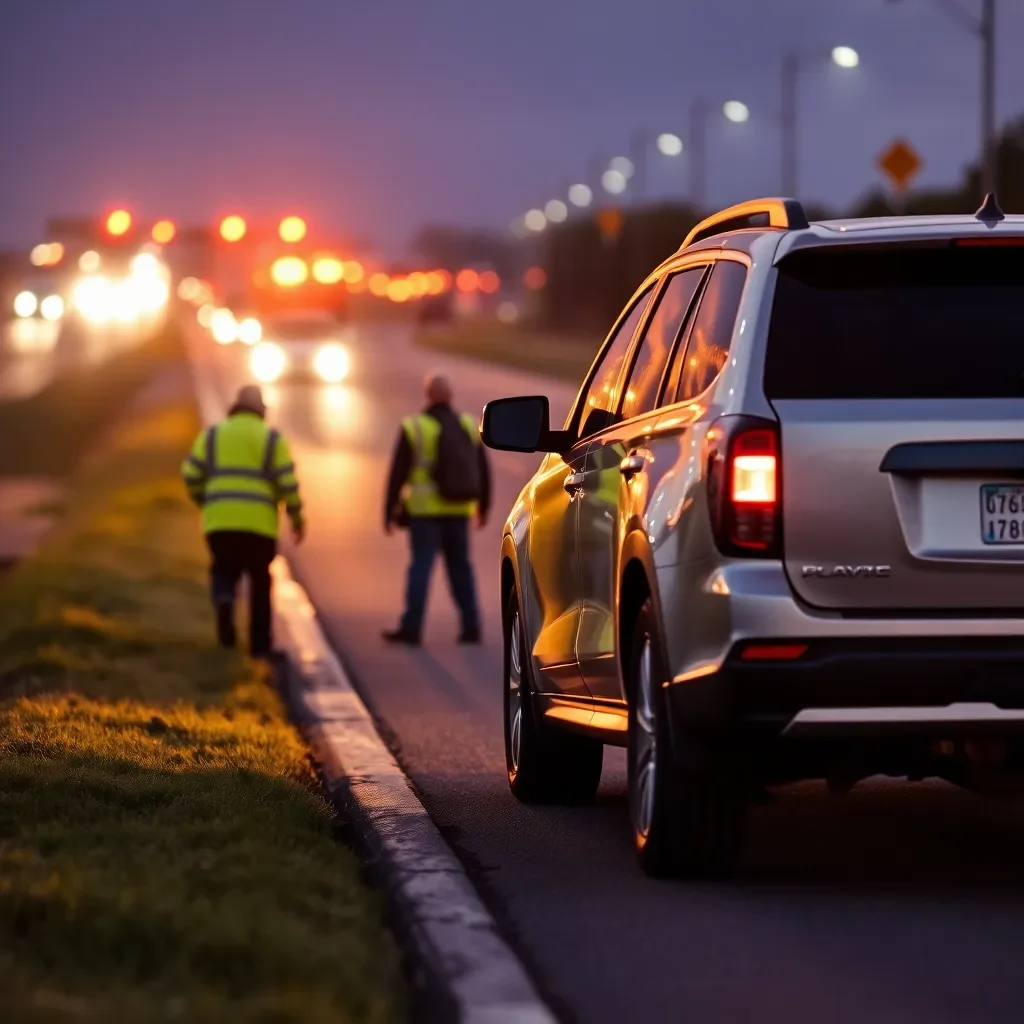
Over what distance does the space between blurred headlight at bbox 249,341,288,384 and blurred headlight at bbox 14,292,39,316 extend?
85000mm

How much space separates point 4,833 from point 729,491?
2524mm

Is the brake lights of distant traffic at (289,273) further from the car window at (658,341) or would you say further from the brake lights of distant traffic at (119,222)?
the car window at (658,341)

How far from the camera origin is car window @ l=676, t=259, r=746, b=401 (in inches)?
307

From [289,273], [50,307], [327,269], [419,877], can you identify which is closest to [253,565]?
[419,877]

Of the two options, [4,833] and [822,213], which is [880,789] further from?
[822,213]

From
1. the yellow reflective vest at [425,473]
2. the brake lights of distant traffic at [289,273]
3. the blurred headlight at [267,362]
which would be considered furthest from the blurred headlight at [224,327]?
the yellow reflective vest at [425,473]

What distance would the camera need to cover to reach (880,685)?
→ 7.23 meters

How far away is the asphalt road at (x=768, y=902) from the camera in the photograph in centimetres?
658

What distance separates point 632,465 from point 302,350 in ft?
258

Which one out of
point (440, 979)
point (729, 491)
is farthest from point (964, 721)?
point (440, 979)

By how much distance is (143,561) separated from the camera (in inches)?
1038

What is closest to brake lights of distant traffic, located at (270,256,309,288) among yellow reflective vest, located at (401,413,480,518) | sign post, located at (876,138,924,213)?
sign post, located at (876,138,924,213)

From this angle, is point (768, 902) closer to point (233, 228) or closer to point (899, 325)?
point (899, 325)

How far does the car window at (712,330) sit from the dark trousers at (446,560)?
11206 mm
